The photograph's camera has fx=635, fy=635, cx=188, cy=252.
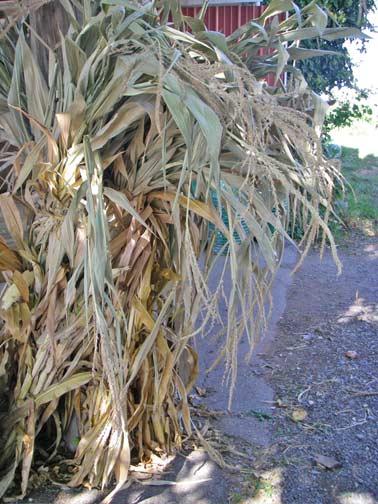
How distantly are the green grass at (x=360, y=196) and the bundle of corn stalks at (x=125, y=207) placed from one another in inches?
141

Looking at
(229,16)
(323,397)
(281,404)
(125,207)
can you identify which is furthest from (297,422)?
(229,16)

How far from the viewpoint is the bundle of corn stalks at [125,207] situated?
6.76ft

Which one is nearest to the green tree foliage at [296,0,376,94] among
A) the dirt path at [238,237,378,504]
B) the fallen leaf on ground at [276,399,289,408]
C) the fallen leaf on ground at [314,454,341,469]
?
the dirt path at [238,237,378,504]

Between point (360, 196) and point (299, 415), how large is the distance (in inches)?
285

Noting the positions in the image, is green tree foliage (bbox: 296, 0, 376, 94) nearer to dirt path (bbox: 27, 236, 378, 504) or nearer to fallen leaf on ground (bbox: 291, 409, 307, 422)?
dirt path (bbox: 27, 236, 378, 504)

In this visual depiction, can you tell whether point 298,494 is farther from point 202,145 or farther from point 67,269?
point 202,145

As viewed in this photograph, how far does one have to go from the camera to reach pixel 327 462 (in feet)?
9.82

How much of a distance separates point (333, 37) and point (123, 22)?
34.5 inches

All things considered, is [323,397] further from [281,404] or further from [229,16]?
[229,16]

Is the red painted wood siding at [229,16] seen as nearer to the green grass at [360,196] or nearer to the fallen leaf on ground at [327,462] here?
the green grass at [360,196]

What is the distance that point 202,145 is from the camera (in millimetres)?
2107

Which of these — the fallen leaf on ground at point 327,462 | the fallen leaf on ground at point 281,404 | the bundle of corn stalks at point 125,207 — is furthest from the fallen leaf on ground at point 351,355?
the bundle of corn stalks at point 125,207

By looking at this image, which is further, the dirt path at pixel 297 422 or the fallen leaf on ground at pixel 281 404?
the fallen leaf on ground at pixel 281 404

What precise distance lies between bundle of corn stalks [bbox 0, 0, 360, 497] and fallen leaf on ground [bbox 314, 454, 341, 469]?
0.71 m
